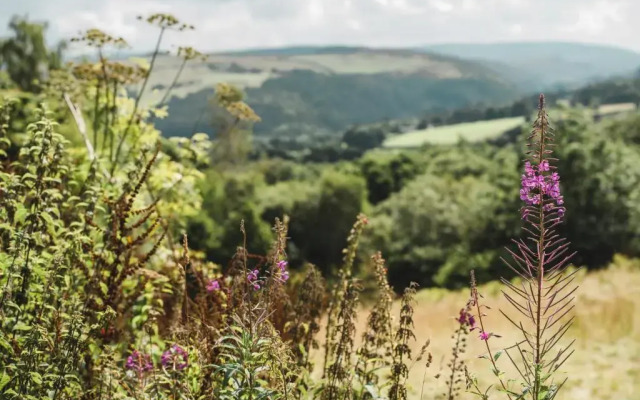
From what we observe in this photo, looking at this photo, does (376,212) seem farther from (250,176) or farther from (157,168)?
(157,168)

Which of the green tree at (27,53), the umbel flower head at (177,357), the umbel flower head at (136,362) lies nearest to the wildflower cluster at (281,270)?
the umbel flower head at (177,357)

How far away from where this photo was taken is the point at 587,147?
32.8 meters

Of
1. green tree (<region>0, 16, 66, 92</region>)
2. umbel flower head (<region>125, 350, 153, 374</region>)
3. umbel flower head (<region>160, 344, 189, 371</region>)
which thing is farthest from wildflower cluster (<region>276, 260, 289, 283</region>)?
green tree (<region>0, 16, 66, 92</region>)

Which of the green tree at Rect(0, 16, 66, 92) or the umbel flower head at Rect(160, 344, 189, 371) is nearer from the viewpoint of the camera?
the umbel flower head at Rect(160, 344, 189, 371)

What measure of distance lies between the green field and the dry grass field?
11723 cm

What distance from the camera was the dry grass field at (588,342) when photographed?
9305 millimetres

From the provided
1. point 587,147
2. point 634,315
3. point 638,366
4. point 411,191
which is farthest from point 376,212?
point 638,366

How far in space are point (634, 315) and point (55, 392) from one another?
14.8 meters

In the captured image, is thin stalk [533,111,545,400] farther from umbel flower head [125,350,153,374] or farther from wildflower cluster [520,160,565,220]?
umbel flower head [125,350,153,374]

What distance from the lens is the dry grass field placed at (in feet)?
30.5

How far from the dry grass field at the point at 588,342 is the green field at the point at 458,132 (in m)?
117

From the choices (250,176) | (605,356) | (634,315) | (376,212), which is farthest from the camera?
(250,176)

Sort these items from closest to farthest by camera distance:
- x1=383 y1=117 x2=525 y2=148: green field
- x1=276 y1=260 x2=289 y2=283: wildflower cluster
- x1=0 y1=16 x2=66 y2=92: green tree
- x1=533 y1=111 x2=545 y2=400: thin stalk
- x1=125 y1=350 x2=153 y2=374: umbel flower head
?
x1=533 y1=111 x2=545 y2=400: thin stalk → x1=276 y1=260 x2=289 y2=283: wildflower cluster → x1=125 y1=350 x2=153 y2=374: umbel flower head → x1=0 y1=16 x2=66 y2=92: green tree → x1=383 y1=117 x2=525 y2=148: green field

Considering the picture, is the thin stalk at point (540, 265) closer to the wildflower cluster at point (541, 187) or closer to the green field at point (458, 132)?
the wildflower cluster at point (541, 187)
